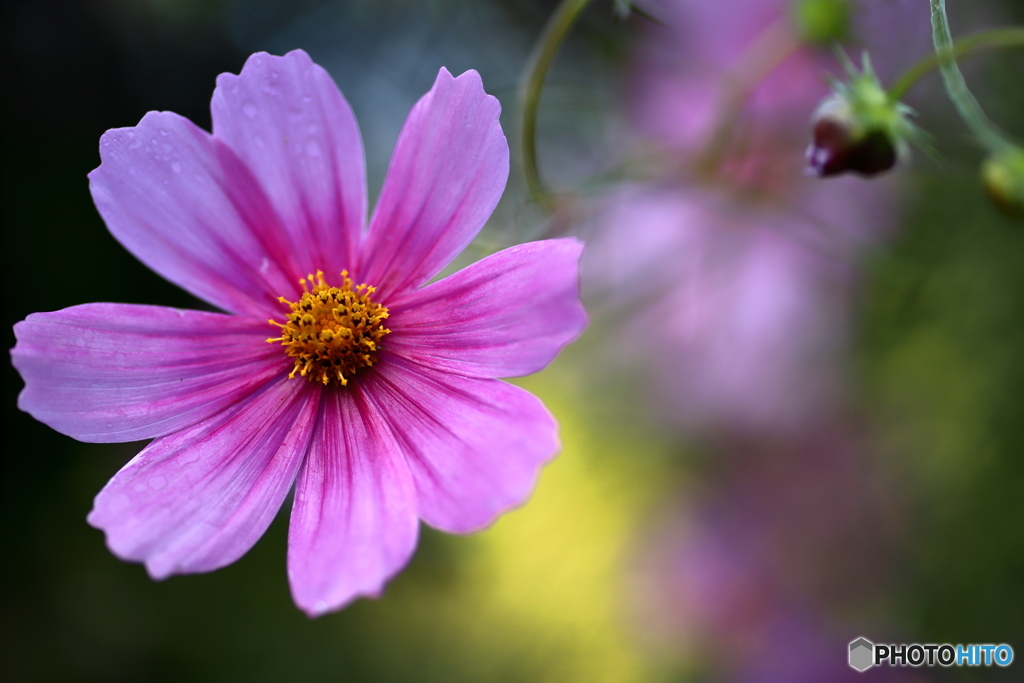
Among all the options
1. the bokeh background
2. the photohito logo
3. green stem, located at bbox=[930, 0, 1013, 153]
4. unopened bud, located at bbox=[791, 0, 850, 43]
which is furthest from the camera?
the bokeh background

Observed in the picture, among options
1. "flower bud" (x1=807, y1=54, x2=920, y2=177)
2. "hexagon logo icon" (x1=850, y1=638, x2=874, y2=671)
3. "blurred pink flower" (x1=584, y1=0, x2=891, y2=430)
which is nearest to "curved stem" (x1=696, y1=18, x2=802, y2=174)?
"blurred pink flower" (x1=584, y1=0, x2=891, y2=430)

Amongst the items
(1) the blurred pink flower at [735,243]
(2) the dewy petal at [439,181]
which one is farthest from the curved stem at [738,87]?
(2) the dewy petal at [439,181]

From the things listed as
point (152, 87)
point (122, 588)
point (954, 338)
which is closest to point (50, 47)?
point (152, 87)

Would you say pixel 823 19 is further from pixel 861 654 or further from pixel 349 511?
pixel 861 654

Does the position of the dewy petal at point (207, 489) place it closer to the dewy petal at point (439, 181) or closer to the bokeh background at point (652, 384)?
the dewy petal at point (439, 181)

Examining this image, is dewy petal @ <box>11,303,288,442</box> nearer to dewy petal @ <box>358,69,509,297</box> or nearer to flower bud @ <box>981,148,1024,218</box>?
A: dewy petal @ <box>358,69,509,297</box>
